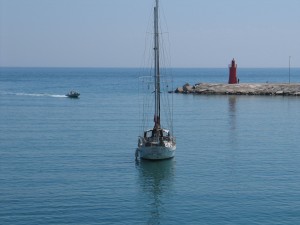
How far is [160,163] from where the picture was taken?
47.4 metres

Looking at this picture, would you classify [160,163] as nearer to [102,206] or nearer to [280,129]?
[102,206]

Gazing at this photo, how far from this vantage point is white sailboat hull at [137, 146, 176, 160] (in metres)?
47.2

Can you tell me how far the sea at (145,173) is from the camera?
3272 cm

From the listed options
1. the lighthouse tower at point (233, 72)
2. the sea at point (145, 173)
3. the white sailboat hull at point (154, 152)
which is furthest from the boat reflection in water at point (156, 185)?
the lighthouse tower at point (233, 72)

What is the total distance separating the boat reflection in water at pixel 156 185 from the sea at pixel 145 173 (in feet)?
0.21

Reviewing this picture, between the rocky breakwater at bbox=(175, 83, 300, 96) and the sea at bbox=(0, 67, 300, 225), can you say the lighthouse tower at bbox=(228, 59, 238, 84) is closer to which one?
the rocky breakwater at bbox=(175, 83, 300, 96)

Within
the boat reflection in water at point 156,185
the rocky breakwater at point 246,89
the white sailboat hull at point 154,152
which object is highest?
the rocky breakwater at point 246,89

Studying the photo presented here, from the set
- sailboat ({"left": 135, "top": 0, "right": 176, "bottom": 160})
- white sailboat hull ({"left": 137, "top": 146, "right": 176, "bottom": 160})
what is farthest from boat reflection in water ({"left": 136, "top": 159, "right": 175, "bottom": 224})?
sailboat ({"left": 135, "top": 0, "right": 176, "bottom": 160})

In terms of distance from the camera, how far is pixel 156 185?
40375mm

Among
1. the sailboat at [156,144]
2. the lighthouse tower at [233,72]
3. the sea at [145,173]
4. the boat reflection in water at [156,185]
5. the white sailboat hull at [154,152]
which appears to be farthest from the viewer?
the lighthouse tower at [233,72]

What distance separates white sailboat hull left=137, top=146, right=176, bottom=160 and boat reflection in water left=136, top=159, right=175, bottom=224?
1.25 ft

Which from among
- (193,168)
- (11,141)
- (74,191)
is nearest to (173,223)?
(74,191)

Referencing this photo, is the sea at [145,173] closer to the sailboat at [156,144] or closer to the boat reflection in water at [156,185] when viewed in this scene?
the boat reflection in water at [156,185]

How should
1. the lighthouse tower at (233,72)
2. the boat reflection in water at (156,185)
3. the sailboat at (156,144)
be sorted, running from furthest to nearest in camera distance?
the lighthouse tower at (233,72)
the sailboat at (156,144)
the boat reflection in water at (156,185)
